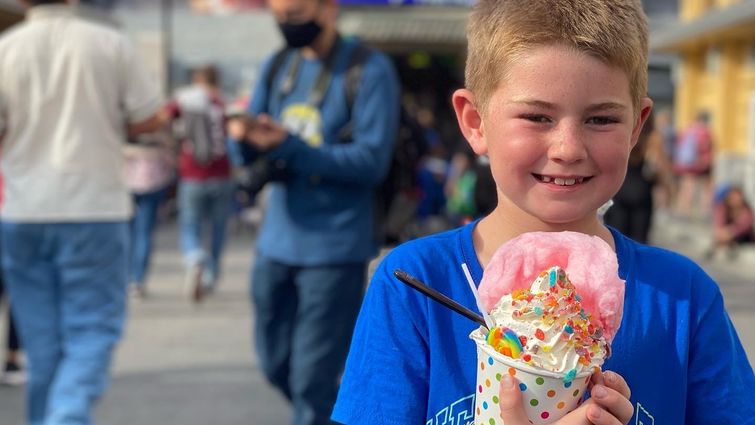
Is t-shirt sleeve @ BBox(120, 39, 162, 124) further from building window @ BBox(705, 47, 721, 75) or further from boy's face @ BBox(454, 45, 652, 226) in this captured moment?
building window @ BBox(705, 47, 721, 75)

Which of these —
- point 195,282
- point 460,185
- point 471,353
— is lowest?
point 195,282

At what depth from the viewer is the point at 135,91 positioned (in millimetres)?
4789

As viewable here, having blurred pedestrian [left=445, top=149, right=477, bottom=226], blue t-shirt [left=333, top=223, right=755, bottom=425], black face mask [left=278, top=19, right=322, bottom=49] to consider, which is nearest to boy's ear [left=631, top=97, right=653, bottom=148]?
blue t-shirt [left=333, top=223, right=755, bottom=425]

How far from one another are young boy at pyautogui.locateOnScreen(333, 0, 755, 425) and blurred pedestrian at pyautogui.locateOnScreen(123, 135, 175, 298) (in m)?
8.03

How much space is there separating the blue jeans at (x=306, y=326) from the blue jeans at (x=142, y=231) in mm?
5359

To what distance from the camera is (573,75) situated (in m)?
1.82

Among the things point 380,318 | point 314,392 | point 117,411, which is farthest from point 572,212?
point 117,411

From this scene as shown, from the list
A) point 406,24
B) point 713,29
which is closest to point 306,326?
point 713,29

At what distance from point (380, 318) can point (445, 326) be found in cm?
11

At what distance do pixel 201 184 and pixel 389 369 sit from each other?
8.22 meters

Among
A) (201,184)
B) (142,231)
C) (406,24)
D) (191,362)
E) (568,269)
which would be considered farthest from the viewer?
(406,24)

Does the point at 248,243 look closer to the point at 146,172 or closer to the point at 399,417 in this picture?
the point at 146,172

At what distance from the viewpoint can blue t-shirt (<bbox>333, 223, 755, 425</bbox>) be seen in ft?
6.12

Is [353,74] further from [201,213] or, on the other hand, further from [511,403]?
[201,213]
